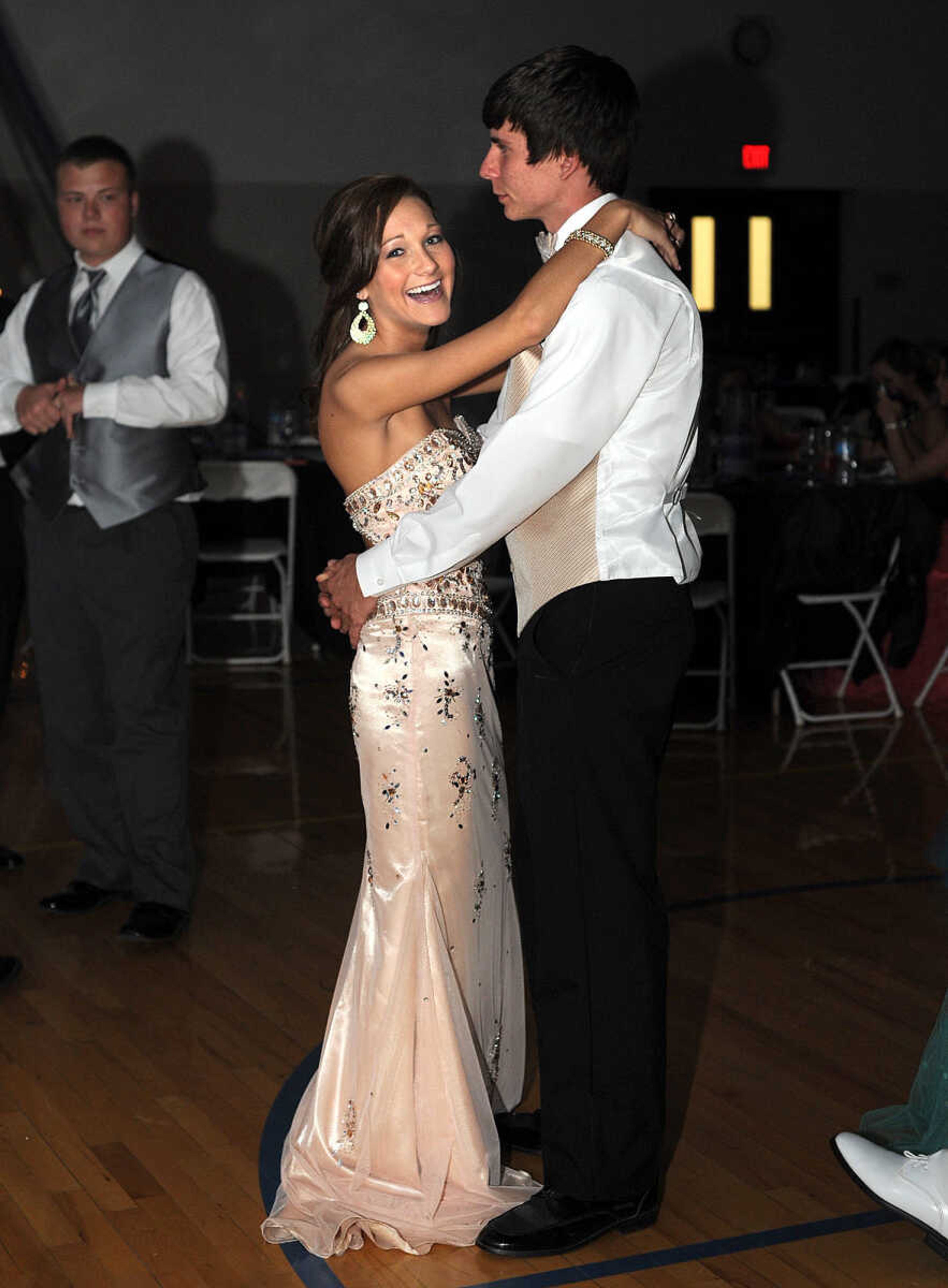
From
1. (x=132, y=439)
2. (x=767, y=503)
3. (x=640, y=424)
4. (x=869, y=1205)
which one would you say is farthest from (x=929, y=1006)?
(x=767, y=503)

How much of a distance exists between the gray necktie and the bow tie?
1708 mm

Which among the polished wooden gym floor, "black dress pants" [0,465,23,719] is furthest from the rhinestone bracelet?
"black dress pants" [0,465,23,719]

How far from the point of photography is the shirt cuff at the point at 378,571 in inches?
88.1

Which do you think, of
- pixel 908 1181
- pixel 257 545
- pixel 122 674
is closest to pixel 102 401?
pixel 122 674

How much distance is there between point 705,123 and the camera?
34.4 feet

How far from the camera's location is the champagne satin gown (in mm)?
2408

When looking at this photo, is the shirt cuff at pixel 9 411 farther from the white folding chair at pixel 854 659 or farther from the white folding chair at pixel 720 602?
the white folding chair at pixel 854 659

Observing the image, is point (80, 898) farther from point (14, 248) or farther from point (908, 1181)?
point (14, 248)

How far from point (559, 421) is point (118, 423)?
181cm

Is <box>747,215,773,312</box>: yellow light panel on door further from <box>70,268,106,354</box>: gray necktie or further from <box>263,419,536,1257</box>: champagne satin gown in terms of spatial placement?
<box>263,419,536,1257</box>: champagne satin gown

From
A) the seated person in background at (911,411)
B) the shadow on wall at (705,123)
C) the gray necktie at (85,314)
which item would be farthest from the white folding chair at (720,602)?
the shadow on wall at (705,123)

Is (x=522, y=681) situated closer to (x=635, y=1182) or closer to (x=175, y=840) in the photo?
(x=635, y=1182)

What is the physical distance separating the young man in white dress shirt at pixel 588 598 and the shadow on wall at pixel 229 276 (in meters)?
7.09

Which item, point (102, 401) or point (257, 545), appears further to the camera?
point (257, 545)
